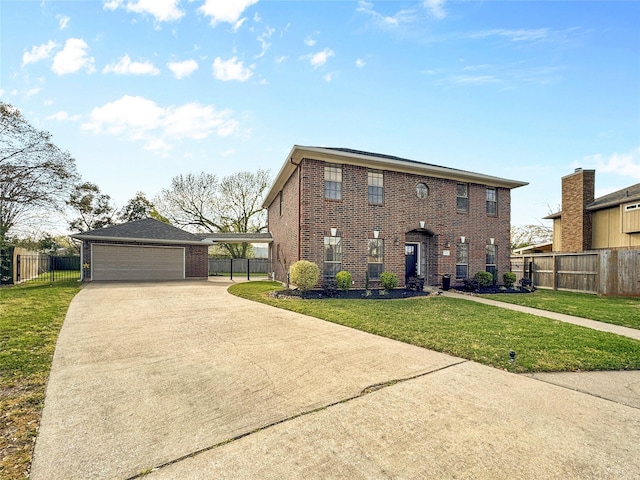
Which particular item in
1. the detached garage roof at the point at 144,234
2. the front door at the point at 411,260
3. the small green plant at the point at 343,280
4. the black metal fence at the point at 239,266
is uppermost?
the detached garage roof at the point at 144,234

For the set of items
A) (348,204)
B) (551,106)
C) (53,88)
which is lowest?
(348,204)

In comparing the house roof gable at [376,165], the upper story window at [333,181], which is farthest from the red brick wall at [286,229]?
the upper story window at [333,181]

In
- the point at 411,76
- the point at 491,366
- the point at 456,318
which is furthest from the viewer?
the point at 411,76

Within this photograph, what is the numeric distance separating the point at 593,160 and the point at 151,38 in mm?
24347

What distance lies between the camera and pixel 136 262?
58.1 feet

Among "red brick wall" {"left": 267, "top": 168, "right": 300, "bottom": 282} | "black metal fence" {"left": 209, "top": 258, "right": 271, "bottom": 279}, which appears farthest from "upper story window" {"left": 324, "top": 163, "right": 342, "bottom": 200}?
"black metal fence" {"left": 209, "top": 258, "right": 271, "bottom": 279}

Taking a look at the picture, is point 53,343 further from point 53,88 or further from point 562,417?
point 53,88

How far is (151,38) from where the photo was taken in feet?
30.0

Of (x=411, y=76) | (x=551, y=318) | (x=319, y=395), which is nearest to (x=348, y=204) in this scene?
(x=411, y=76)

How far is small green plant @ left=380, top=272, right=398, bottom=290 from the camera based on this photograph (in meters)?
11.9

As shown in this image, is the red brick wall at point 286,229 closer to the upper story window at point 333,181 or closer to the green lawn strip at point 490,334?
the upper story window at point 333,181

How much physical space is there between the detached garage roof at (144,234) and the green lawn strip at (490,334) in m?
11.8

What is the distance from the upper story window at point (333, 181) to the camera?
12.2 m

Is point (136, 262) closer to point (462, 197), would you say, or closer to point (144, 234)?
point (144, 234)
